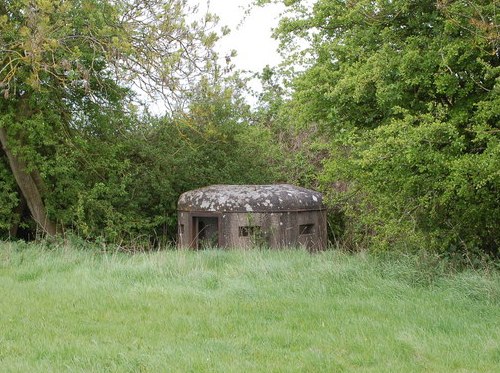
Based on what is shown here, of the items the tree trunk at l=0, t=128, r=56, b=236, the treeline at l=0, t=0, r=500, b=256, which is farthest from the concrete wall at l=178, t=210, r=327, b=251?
the tree trunk at l=0, t=128, r=56, b=236

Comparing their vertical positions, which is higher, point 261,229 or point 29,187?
point 29,187

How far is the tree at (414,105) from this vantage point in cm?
833

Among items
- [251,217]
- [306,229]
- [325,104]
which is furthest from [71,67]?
[306,229]

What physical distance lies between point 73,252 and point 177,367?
20.8 feet

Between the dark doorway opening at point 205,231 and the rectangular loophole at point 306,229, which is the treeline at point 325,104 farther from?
the dark doorway opening at point 205,231

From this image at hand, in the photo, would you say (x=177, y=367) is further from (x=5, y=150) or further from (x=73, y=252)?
(x=5, y=150)

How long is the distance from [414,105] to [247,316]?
16.9ft

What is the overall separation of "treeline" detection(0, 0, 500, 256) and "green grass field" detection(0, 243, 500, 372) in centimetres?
167

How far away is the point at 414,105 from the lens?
9688 mm

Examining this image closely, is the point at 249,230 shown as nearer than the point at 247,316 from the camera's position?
No

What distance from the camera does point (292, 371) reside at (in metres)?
4.44

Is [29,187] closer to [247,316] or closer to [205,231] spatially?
[205,231]

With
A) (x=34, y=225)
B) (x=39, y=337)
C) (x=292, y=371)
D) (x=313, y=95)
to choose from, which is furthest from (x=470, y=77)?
(x=34, y=225)

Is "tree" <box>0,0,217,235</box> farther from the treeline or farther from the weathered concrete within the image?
the weathered concrete
